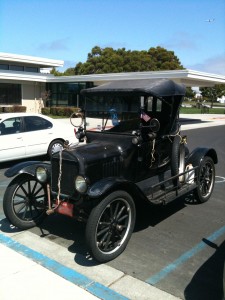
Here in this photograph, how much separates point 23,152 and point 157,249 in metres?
5.94

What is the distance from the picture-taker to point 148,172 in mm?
5402

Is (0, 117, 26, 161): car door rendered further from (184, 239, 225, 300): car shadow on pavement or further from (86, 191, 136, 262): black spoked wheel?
(184, 239, 225, 300): car shadow on pavement

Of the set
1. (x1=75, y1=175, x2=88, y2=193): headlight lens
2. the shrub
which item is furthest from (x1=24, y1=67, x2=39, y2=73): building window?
(x1=75, y1=175, x2=88, y2=193): headlight lens

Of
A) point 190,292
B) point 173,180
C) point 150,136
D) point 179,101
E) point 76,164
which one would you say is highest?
point 179,101

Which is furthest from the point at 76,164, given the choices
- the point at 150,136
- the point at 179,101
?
the point at 179,101

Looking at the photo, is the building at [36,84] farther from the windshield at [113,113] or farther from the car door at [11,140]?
the windshield at [113,113]

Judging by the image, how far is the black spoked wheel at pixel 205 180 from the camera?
6.24m

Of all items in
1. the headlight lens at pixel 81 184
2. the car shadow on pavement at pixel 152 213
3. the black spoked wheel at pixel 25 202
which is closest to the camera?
the headlight lens at pixel 81 184

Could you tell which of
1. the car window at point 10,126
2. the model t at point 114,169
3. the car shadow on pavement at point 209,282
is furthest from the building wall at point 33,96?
the car shadow on pavement at point 209,282

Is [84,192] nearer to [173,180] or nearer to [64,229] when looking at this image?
[64,229]

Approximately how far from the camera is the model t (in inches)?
168

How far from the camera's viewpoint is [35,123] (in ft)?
32.9

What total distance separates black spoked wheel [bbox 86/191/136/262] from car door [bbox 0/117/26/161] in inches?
219

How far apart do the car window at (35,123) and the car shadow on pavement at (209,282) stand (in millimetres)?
6770
